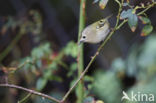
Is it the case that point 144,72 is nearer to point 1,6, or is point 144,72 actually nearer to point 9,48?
point 9,48

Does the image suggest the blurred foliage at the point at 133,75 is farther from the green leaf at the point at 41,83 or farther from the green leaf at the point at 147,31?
the green leaf at the point at 147,31

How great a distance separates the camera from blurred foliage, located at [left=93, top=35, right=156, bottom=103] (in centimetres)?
138

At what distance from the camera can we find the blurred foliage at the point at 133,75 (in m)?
1.38

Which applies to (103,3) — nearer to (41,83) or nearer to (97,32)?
(97,32)

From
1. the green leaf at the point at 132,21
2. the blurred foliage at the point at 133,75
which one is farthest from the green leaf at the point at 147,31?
the blurred foliage at the point at 133,75

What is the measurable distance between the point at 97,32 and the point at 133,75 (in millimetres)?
877

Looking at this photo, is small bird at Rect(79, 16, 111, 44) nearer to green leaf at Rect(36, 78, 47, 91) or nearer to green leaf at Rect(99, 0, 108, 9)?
green leaf at Rect(99, 0, 108, 9)

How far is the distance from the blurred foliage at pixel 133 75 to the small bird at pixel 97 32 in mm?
514

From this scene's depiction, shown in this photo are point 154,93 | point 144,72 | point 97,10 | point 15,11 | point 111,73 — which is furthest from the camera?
point 15,11

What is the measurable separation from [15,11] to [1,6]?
14 cm

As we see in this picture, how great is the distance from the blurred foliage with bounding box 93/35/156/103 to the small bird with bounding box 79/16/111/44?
0.51 meters

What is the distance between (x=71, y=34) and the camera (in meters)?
2.09

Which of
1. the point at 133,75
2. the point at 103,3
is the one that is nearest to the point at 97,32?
the point at 103,3

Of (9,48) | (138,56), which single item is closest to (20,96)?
Answer: (9,48)
